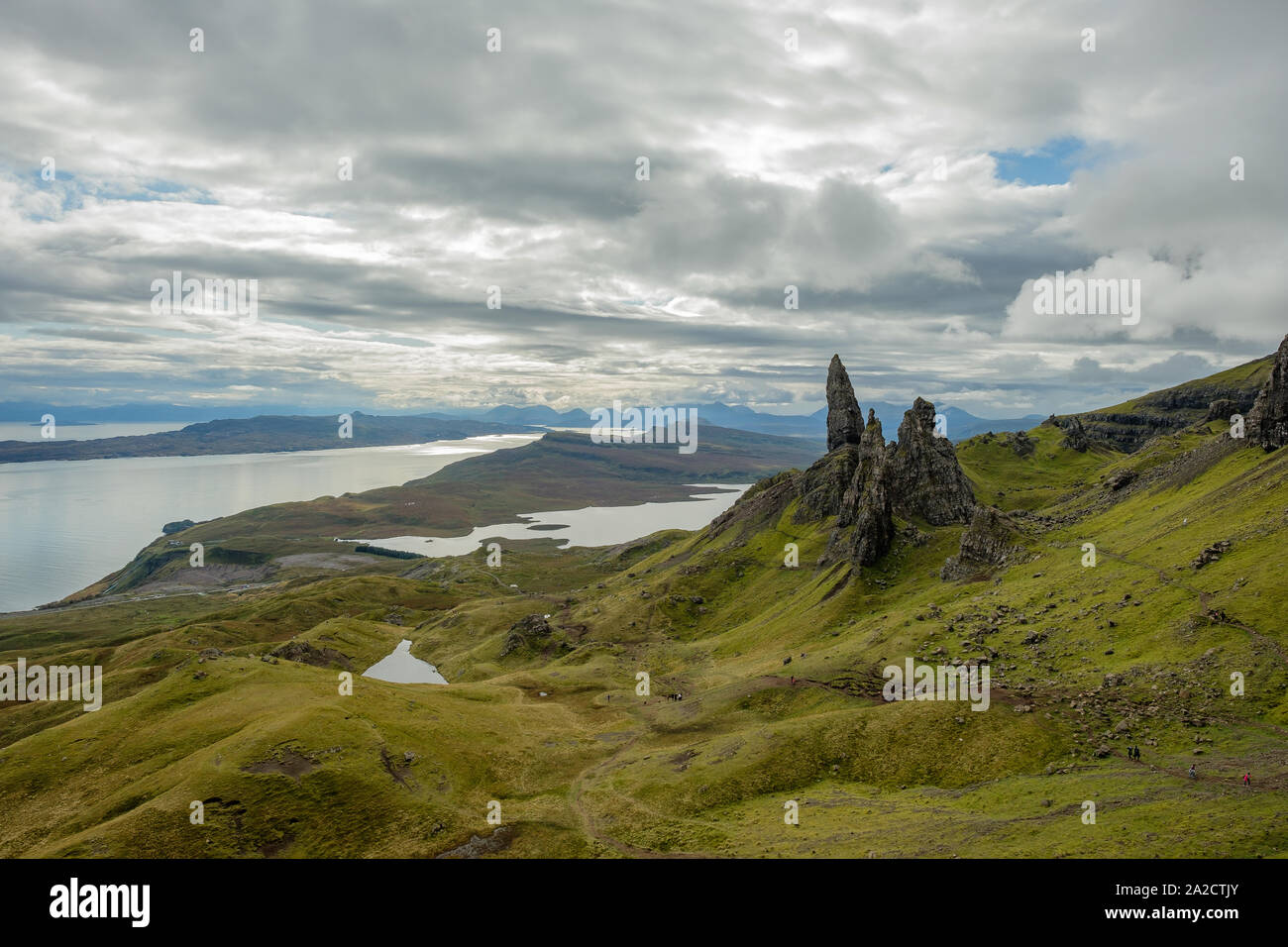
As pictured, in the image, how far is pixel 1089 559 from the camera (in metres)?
105

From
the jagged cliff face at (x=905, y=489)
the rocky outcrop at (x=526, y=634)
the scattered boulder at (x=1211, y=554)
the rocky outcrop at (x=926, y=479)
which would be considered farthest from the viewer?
the rocky outcrop at (x=526, y=634)

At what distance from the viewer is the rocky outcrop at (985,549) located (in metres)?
123

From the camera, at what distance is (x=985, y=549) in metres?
127

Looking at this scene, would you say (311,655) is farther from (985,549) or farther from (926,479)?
(926,479)

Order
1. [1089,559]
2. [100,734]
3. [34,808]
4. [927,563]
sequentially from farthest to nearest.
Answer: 1. [927,563]
2. [1089,559]
3. [100,734]
4. [34,808]

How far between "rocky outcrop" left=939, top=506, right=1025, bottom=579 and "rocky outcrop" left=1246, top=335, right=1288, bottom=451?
42.5 meters

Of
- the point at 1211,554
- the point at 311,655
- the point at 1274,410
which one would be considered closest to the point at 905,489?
the point at 1274,410

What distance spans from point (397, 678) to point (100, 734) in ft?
251

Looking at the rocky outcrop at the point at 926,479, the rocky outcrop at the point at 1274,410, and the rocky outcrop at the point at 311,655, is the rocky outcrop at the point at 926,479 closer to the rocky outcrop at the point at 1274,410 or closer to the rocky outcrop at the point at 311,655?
the rocky outcrop at the point at 1274,410

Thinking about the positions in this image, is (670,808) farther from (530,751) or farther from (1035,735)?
(1035,735)

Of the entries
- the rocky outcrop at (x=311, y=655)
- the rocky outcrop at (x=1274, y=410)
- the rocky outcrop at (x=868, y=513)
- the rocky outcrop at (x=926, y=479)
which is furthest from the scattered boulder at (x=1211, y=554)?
the rocky outcrop at (x=311, y=655)

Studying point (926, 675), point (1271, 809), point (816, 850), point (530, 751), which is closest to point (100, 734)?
point (530, 751)

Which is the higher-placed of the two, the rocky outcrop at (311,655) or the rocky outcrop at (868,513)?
the rocky outcrop at (868,513)

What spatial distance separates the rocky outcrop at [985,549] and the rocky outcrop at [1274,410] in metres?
42.5
